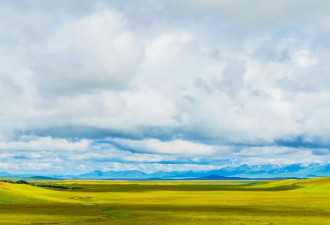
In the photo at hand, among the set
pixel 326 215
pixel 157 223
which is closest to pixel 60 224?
pixel 157 223

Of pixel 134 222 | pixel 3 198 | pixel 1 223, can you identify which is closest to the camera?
pixel 1 223

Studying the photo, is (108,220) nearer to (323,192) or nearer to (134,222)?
(134,222)

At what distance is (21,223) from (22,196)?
213 ft

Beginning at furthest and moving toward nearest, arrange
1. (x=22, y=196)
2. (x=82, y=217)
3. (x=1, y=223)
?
(x=22, y=196)
(x=82, y=217)
(x=1, y=223)

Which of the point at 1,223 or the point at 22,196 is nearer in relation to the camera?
the point at 1,223

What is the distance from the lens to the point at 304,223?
68.0m

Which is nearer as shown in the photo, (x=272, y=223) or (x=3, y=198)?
(x=272, y=223)

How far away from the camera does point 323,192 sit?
169m

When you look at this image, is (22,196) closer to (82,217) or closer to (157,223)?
(82,217)

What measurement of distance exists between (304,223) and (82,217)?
135ft

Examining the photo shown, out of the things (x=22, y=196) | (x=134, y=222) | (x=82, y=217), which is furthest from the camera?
(x=22, y=196)

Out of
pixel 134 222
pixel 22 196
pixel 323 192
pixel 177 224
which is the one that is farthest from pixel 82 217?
pixel 323 192

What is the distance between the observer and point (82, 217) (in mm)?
78500

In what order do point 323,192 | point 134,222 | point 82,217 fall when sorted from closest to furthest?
point 134,222 → point 82,217 → point 323,192
